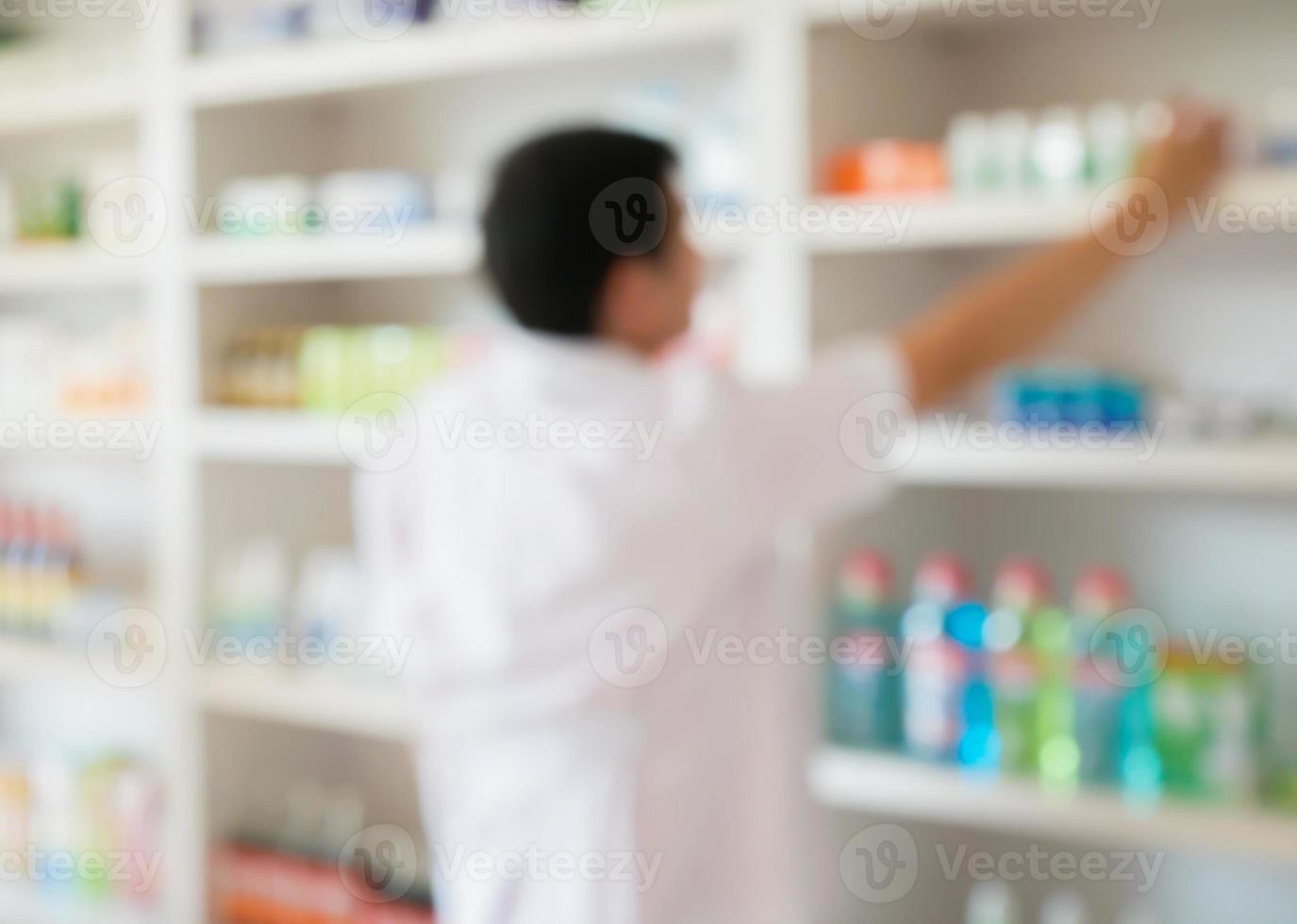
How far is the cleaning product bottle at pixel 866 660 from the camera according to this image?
1.83m

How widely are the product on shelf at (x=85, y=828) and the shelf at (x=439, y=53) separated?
1.30 m

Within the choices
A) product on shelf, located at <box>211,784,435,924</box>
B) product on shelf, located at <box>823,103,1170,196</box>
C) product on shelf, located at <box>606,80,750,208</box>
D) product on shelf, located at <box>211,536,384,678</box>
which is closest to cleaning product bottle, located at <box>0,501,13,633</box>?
product on shelf, located at <box>211,536,384,678</box>

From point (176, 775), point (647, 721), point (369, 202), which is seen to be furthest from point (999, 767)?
point (176, 775)

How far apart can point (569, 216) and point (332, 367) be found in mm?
1121

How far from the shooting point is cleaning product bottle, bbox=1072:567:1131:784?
1.68m

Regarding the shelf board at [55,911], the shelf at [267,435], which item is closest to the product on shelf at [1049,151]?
the shelf at [267,435]

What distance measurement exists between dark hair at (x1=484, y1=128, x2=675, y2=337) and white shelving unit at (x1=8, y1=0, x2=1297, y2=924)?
26 cm

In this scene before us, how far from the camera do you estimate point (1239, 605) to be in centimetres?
187

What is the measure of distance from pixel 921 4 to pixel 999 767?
3.05ft

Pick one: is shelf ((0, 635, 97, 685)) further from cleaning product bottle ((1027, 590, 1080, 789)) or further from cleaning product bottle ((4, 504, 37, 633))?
cleaning product bottle ((1027, 590, 1080, 789))

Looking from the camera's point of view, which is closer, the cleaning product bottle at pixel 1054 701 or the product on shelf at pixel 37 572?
the cleaning product bottle at pixel 1054 701

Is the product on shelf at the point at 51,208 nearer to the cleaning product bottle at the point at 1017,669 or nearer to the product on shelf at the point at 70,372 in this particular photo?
the product on shelf at the point at 70,372

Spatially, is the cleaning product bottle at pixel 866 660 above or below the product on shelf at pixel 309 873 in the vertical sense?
above

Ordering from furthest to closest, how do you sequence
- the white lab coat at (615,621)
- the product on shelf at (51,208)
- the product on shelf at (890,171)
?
the product on shelf at (51,208) < the product on shelf at (890,171) < the white lab coat at (615,621)
